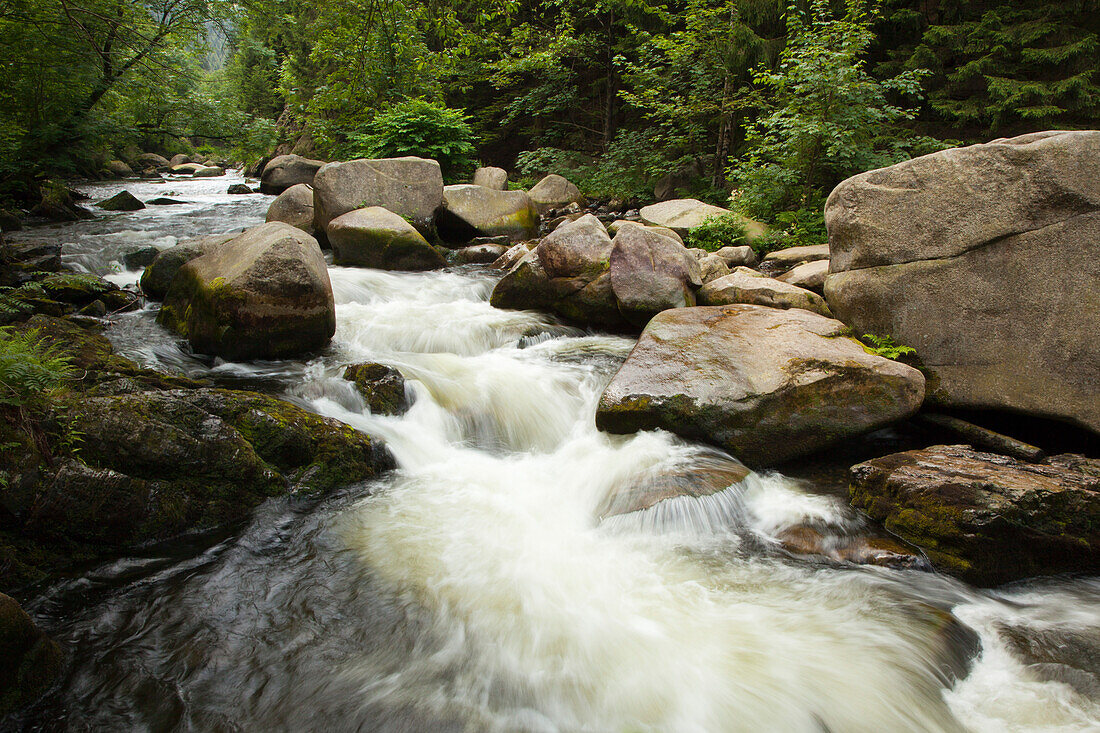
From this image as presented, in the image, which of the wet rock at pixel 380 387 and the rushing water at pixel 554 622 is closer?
the rushing water at pixel 554 622

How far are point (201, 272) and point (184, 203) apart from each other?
13669 millimetres

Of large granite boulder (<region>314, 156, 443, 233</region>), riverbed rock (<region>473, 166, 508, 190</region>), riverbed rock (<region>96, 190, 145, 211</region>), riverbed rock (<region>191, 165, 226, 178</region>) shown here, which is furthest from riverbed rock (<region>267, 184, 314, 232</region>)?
riverbed rock (<region>191, 165, 226, 178</region>)

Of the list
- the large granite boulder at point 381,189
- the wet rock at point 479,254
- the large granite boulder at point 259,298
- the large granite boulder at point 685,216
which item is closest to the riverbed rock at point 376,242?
the large granite boulder at point 381,189

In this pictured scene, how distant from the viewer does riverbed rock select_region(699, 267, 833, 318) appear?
647cm

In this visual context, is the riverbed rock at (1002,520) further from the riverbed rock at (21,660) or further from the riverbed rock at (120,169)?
the riverbed rock at (120,169)

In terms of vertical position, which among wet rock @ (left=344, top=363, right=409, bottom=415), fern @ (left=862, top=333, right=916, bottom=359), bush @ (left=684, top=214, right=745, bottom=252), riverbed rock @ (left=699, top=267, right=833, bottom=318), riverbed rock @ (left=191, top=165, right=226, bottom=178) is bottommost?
wet rock @ (left=344, top=363, right=409, bottom=415)

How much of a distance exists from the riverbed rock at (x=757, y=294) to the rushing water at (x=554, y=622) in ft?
8.85

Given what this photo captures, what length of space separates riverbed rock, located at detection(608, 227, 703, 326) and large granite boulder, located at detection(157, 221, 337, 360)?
3613 mm

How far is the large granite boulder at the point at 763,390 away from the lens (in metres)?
4.64

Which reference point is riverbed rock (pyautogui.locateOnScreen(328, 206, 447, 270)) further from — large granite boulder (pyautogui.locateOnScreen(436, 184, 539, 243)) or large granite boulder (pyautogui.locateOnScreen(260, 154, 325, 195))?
large granite boulder (pyautogui.locateOnScreen(260, 154, 325, 195))

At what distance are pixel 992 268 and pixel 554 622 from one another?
195 inches

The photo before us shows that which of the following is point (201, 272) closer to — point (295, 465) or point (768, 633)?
point (295, 465)

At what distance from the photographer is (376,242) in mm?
9898

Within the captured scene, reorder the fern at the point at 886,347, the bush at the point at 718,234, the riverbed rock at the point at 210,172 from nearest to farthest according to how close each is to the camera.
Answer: the fern at the point at 886,347
the bush at the point at 718,234
the riverbed rock at the point at 210,172
